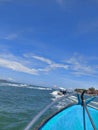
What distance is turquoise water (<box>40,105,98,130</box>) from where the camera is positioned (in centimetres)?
481

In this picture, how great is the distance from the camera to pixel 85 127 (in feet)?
17.4

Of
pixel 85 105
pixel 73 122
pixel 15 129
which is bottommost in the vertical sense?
pixel 15 129

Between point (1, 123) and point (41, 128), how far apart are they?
34.4ft

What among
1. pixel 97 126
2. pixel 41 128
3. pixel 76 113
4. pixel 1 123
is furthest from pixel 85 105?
pixel 1 123

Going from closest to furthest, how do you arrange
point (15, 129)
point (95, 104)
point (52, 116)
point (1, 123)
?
point (52, 116) < point (95, 104) < point (15, 129) < point (1, 123)

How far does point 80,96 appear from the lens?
5.15m

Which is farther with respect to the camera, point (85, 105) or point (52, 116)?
point (85, 105)

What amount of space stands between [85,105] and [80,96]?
298 millimetres

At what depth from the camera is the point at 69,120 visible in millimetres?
5152

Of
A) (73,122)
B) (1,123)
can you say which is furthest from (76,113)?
(1,123)

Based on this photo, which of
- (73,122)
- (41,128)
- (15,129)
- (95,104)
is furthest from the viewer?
(15,129)

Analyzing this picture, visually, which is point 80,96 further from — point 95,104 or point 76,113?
point 95,104

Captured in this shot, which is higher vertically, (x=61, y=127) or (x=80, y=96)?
(x=80, y=96)

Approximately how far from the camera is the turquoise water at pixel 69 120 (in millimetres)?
4812
